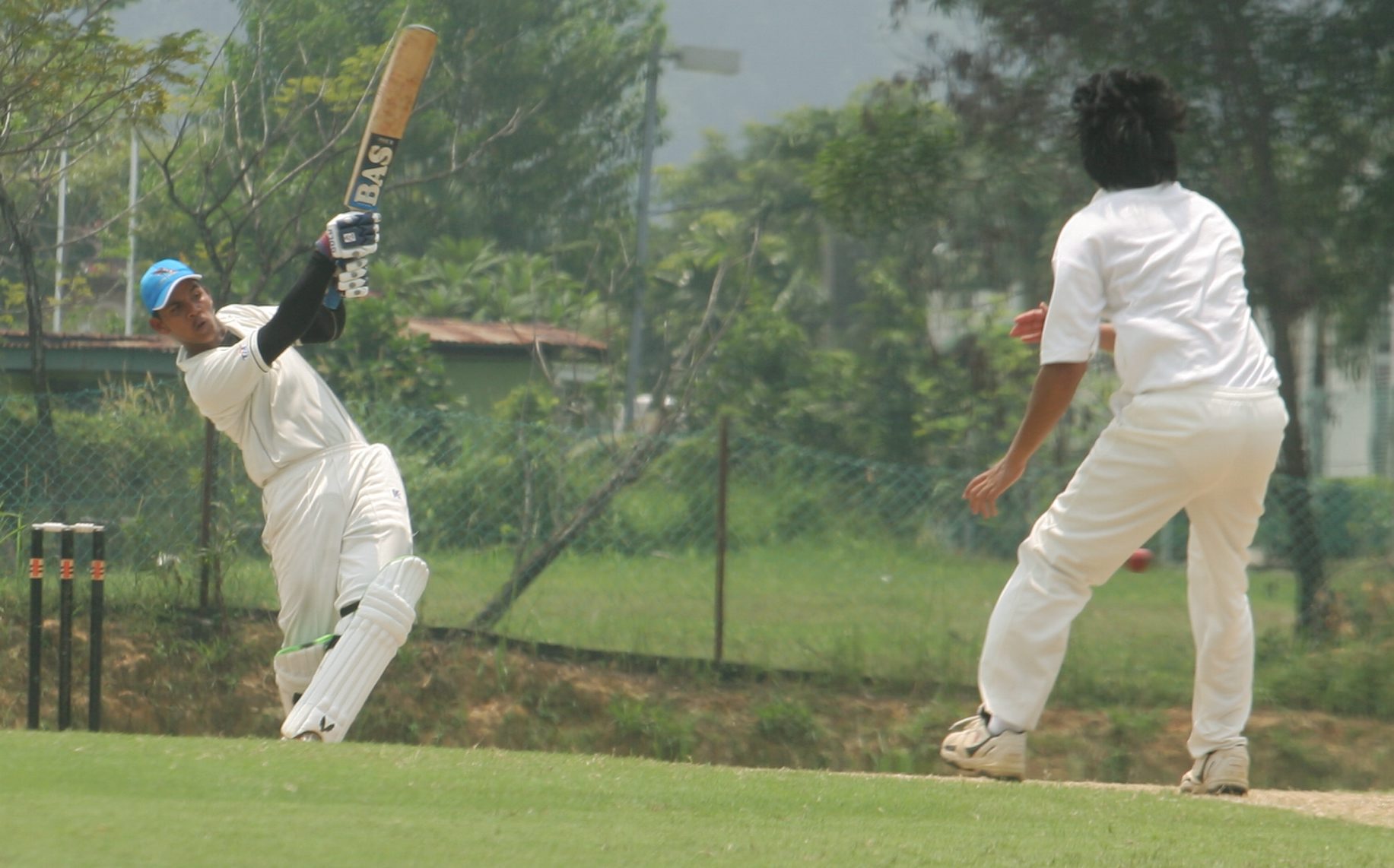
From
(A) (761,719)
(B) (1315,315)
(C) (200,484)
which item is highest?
(B) (1315,315)

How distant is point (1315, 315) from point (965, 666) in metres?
3.49

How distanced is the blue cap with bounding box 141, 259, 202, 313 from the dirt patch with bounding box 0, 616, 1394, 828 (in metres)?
3.25

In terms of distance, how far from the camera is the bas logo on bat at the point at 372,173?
520 cm

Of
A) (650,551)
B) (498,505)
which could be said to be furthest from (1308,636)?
(498,505)

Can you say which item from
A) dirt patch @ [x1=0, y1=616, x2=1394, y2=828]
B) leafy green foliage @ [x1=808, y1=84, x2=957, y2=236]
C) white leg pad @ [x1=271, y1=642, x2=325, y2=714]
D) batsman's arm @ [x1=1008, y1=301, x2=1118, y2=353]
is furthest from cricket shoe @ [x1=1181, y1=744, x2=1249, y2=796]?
leafy green foliage @ [x1=808, y1=84, x2=957, y2=236]

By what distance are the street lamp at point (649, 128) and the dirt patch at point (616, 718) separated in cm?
687

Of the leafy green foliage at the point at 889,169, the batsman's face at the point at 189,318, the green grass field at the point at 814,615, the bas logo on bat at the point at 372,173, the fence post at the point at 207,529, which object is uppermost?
the leafy green foliage at the point at 889,169

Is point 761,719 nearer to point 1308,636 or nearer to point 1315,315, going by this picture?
point 1308,636

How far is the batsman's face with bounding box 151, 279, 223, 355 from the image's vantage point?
16.0 ft

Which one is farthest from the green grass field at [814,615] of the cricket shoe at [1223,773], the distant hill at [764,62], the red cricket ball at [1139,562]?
the distant hill at [764,62]

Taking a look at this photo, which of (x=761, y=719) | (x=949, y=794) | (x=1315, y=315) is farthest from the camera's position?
(x=1315, y=315)

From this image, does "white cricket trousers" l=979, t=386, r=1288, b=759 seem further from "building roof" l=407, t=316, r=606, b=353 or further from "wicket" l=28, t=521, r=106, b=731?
"building roof" l=407, t=316, r=606, b=353

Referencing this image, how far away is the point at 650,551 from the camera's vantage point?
9492 millimetres

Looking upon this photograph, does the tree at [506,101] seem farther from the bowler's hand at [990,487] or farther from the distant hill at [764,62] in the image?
the bowler's hand at [990,487]
